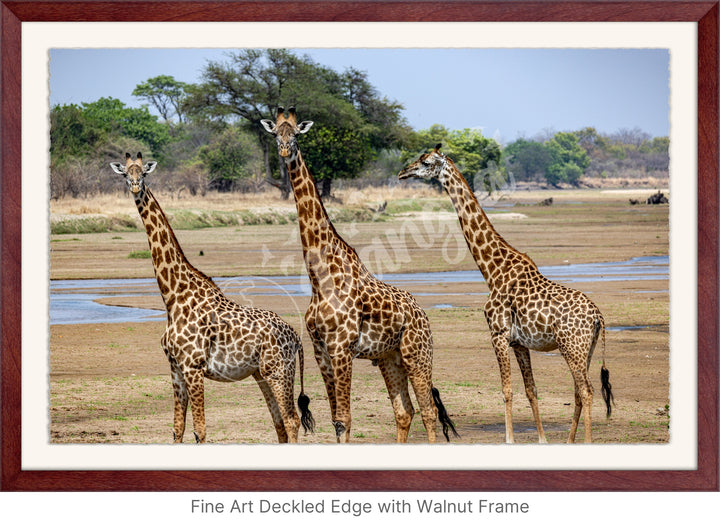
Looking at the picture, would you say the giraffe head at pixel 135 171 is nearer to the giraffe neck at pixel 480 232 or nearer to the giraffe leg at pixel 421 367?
the giraffe leg at pixel 421 367

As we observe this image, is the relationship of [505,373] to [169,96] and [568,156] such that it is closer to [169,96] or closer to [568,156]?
[568,156]

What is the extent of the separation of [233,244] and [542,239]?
8.47 metres

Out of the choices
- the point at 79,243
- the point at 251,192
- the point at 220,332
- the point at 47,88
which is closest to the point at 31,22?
the point at 47,88

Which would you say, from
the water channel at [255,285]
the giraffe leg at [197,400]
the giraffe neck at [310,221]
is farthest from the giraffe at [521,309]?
the water channel at [255,285]

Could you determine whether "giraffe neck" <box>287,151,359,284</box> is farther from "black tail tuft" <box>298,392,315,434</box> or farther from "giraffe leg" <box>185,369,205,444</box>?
"giraffe leg" <box>185,369,205,444</box>

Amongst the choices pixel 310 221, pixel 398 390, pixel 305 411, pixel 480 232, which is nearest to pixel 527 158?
pixel 480 232

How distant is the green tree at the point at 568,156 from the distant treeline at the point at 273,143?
2 centimetres

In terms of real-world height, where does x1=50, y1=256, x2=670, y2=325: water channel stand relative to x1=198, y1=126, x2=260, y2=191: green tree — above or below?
below

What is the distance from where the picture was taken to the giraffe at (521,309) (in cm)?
952

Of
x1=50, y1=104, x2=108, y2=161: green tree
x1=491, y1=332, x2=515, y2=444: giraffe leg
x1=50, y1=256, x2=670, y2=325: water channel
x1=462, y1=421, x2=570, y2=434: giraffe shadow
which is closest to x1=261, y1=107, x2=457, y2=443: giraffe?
x1=491, y1=332, x2=515, y2=444: giraffe leg

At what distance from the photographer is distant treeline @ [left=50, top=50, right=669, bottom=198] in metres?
14.6

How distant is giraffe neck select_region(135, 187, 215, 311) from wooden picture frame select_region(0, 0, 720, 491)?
110cm
